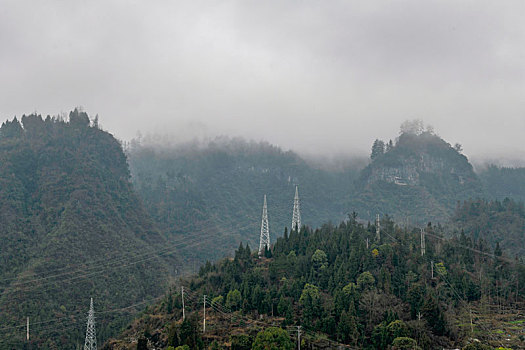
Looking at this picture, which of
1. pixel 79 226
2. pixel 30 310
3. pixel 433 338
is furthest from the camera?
pixel 79 226

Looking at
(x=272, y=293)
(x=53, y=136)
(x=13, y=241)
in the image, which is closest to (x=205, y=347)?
(x=272, y=293)

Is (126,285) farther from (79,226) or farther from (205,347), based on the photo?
(205,347)

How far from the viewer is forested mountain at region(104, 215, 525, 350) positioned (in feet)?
193

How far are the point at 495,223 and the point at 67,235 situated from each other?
111266 millimetres

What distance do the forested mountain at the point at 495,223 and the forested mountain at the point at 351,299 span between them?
4522 centimetres

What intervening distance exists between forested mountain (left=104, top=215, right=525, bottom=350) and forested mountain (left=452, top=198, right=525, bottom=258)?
45217 mm

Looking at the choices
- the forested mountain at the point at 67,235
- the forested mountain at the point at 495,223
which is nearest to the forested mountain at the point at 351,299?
the forested mountain at the point at 67,235

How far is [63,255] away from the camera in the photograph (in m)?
112

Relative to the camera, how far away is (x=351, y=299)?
64.1m

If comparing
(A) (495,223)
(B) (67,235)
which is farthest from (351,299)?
(A) (495,223)

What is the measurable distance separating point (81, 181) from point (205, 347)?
92.0 metres

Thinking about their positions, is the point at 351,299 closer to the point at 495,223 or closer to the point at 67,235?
the point at 67,235

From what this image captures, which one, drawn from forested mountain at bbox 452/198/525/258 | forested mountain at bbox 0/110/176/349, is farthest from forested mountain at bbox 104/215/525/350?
forested mountain at bbox 452/198/525/258

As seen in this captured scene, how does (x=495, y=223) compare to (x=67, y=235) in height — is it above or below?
above
